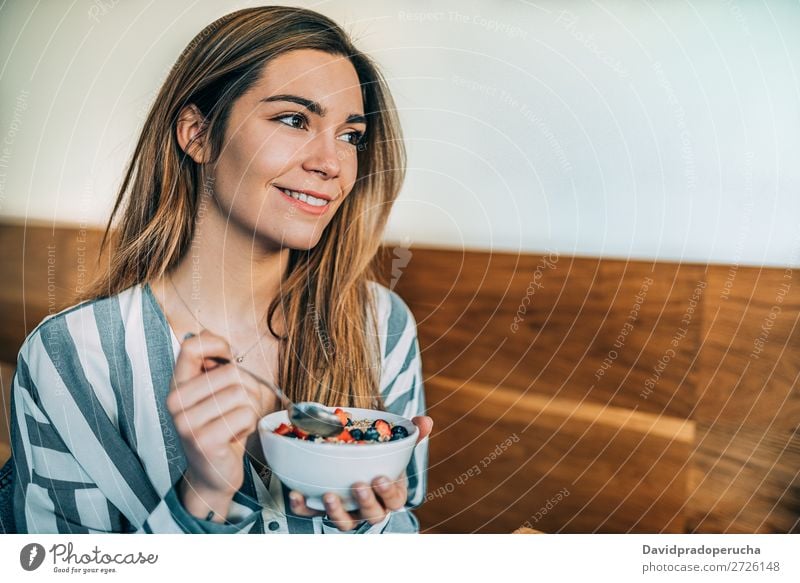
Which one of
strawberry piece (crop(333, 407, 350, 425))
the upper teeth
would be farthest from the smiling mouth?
strawberry piece (crop(333, 407, 350, 425))

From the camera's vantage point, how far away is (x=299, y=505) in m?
0.80

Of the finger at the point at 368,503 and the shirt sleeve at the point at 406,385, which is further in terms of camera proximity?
the shirt sleeve at the point at 406,385

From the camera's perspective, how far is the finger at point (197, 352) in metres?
0.81

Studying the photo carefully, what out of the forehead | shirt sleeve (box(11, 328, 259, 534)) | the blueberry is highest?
the forehead

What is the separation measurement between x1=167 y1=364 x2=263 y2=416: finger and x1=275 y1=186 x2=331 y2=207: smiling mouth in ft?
0.62

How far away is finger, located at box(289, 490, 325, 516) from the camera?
0.79 metres

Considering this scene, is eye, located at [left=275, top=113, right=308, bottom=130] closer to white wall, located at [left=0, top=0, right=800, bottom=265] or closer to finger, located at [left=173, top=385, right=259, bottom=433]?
white wall, located at [left=0, top=0, right=800, bottom=265]

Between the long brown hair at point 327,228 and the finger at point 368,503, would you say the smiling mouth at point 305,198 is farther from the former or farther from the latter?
the finger at point 368,503

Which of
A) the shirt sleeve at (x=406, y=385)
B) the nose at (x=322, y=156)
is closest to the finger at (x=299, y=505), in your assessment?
the shirt sleeve at (x=406, y=385)

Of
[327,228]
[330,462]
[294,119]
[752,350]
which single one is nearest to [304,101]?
[294,119]

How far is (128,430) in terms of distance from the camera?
0.80 meters

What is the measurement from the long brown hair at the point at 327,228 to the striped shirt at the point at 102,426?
46 mm
